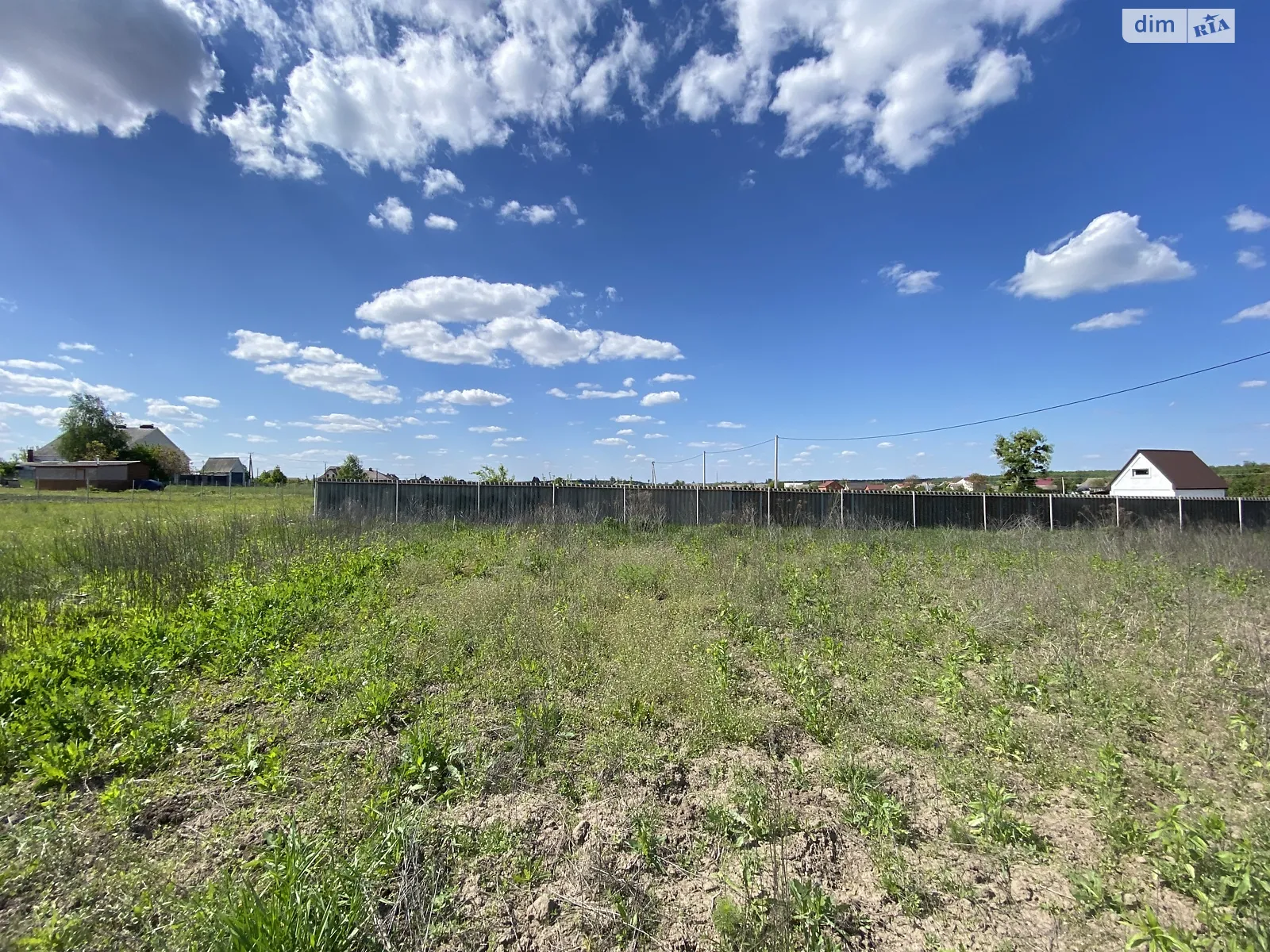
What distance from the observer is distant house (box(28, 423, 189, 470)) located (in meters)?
54.4

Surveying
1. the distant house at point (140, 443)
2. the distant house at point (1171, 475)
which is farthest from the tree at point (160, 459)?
the distant house at point (1171, 475)

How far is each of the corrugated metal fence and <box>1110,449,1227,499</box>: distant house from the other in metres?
20.5

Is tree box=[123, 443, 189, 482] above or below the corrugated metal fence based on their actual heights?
above

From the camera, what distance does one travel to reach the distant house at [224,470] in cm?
6066

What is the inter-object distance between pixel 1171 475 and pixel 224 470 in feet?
306

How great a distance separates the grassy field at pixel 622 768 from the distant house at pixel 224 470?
70652 millimetres

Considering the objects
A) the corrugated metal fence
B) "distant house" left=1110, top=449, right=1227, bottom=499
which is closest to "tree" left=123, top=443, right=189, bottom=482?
the corrugated metal fence

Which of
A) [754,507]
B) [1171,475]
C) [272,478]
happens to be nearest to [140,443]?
[272,478]

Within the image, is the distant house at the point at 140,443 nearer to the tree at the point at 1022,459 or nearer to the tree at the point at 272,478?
the tree at the point at 272,478

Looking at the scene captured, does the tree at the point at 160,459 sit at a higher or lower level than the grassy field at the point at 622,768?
higher

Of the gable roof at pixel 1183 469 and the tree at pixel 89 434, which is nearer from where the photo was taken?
the gable roof at pixel 1183 469

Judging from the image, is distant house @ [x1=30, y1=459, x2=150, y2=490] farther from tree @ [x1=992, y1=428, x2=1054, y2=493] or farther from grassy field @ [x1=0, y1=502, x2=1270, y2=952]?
tree @ [x1=992, y1=428, x2=1054, y2=493]

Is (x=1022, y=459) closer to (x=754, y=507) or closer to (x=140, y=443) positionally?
(x=754, y=507)

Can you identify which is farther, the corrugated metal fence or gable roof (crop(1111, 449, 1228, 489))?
gable roof (crop(1111, 449, 1228, 489))
